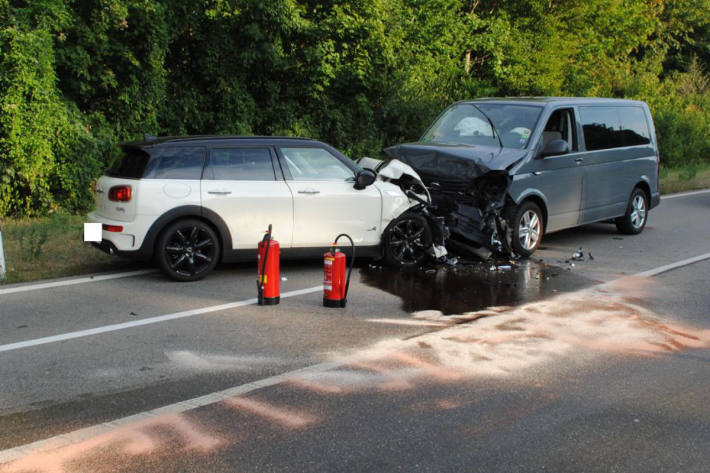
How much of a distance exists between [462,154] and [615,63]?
2288cm

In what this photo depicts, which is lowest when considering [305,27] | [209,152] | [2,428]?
[2,428]

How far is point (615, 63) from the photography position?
3136 centimetres

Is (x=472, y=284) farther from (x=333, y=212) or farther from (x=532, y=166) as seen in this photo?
(x=532, y=166)

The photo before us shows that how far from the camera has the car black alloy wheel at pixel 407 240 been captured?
10039 millimetres

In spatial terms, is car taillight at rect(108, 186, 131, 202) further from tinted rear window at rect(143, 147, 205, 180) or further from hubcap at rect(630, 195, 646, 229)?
hubcap at rect(630, 195, 646, 229)

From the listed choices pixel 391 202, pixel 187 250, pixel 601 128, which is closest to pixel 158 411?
pixel 187 250

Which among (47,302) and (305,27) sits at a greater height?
(305,27)

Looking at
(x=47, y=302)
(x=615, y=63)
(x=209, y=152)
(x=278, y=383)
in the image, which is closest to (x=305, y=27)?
(x=209, y=152)

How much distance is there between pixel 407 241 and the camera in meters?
10.2

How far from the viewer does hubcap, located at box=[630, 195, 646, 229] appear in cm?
1328

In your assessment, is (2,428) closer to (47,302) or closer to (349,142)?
(47,302)

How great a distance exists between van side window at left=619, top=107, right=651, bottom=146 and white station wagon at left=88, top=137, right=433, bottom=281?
463 cm

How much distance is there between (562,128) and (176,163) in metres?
5.69

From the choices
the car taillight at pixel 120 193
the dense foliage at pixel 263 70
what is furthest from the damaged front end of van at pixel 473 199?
the dense foliage at pixel 263 70
